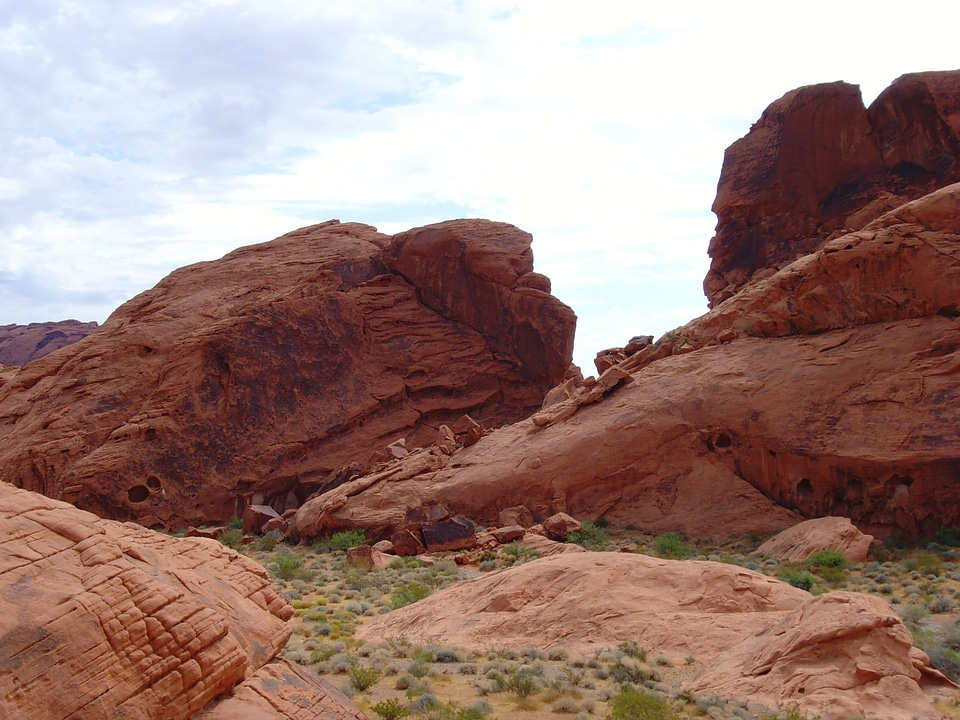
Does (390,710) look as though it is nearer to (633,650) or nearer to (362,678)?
(362,678)

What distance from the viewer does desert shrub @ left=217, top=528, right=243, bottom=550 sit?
20.9m

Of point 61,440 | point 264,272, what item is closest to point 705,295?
point 264,272

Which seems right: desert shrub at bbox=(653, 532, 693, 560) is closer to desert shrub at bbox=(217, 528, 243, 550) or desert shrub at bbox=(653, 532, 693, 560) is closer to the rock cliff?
the rock cliff

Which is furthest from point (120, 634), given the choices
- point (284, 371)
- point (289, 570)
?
point (284, 371)

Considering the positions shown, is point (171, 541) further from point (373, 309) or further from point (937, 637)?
point (373, 309)

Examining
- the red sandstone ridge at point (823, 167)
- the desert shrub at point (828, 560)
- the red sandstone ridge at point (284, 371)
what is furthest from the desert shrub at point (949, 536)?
the red sandstone ridge at point (284, 371)

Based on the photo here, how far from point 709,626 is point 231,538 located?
1510 cm

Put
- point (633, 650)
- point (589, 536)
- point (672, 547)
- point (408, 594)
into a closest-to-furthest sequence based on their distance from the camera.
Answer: point (633, 650) → point (408, 594) → point (672, 547) → point (589, 536)

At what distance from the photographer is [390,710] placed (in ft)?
23.0

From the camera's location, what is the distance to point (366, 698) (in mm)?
7660

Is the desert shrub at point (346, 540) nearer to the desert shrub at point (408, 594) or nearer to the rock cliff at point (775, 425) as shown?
the rock cliff at point (775, 425)

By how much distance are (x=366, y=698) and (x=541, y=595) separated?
3.19 m

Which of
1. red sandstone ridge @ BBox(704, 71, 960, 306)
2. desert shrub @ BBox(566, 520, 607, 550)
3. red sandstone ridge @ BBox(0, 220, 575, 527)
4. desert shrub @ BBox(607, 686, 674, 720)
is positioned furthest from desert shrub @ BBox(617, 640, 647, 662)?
red sandstone ridge @ BBox(704, 71, 960, 306)

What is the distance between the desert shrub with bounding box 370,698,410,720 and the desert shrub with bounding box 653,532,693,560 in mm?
9967
